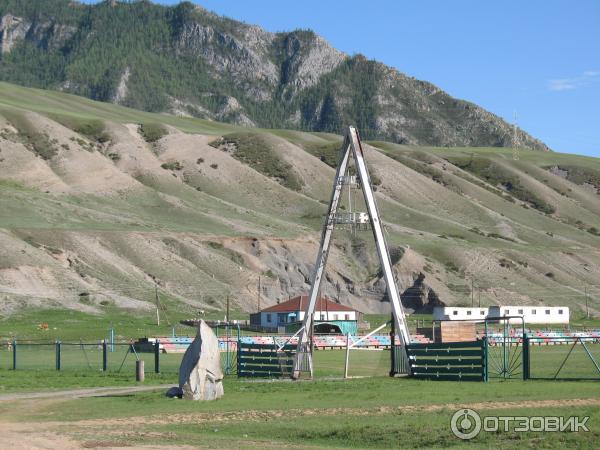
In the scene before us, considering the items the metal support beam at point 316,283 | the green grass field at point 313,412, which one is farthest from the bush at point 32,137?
the green grass field at point 313,412

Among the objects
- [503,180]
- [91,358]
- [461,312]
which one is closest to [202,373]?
[91,358]

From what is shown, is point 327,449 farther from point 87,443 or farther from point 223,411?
point 223,411

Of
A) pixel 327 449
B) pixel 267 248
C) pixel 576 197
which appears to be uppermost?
pixel 576 197

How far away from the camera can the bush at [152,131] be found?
522 feet

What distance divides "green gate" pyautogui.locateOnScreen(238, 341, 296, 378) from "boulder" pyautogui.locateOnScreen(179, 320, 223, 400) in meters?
8.24

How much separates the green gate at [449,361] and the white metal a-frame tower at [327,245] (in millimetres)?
869

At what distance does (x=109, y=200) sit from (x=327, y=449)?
339 feet

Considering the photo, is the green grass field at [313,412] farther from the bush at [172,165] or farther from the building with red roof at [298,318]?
the bush at [172,165]

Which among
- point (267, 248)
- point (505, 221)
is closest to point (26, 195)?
point (267, 248)

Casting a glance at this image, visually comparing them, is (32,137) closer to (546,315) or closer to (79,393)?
(546,315)

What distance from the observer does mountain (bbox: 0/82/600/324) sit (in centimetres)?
9062

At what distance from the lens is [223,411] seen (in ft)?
85.1

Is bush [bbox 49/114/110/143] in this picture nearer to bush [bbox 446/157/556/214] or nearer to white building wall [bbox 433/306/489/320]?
bush [bbox 446/157/556/214]

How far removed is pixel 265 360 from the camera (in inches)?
1471
